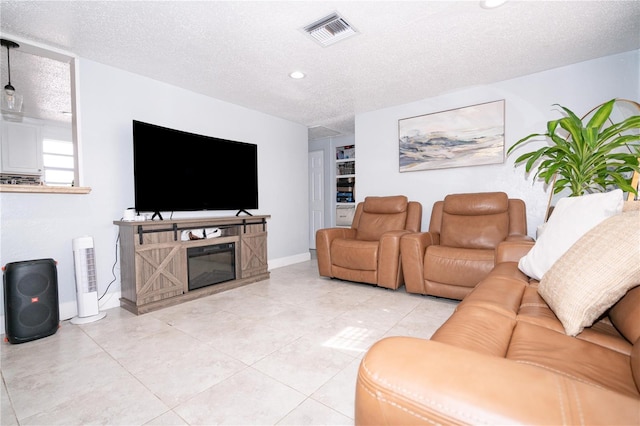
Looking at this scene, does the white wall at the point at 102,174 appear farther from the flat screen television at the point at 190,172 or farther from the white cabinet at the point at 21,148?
the white cabinet at the point at 21,148

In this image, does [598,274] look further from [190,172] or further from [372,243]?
[190,172]

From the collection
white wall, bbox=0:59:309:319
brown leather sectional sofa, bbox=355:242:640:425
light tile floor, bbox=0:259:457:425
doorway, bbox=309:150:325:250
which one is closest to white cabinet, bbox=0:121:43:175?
white wall, bbox=0:59:309:319

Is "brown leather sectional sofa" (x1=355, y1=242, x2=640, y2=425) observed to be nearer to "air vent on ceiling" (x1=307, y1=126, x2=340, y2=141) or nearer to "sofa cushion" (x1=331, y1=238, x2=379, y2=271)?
"sofa cushion" (x1=331, y1=238, x2=379, y2=271)

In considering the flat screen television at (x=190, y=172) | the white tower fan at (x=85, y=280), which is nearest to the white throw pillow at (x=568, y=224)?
the flat screen television at (x=190, y=172)

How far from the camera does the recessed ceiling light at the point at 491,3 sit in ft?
6.23

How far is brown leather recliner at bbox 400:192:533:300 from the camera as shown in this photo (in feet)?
8.28

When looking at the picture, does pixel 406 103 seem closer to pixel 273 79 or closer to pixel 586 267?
pixel 273 79

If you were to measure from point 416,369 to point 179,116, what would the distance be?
3.50 m

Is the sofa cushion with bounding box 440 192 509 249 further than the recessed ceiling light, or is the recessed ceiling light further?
the sofa cushion with bounding box 440 192 509 249

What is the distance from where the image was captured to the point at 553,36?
2338mm

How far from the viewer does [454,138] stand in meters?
3.51

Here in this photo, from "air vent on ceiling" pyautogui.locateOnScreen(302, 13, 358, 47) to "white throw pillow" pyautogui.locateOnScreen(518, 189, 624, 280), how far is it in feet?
6.06

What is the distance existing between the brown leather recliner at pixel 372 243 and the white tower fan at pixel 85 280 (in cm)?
212

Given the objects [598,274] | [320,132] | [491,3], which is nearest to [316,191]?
[320,132]
